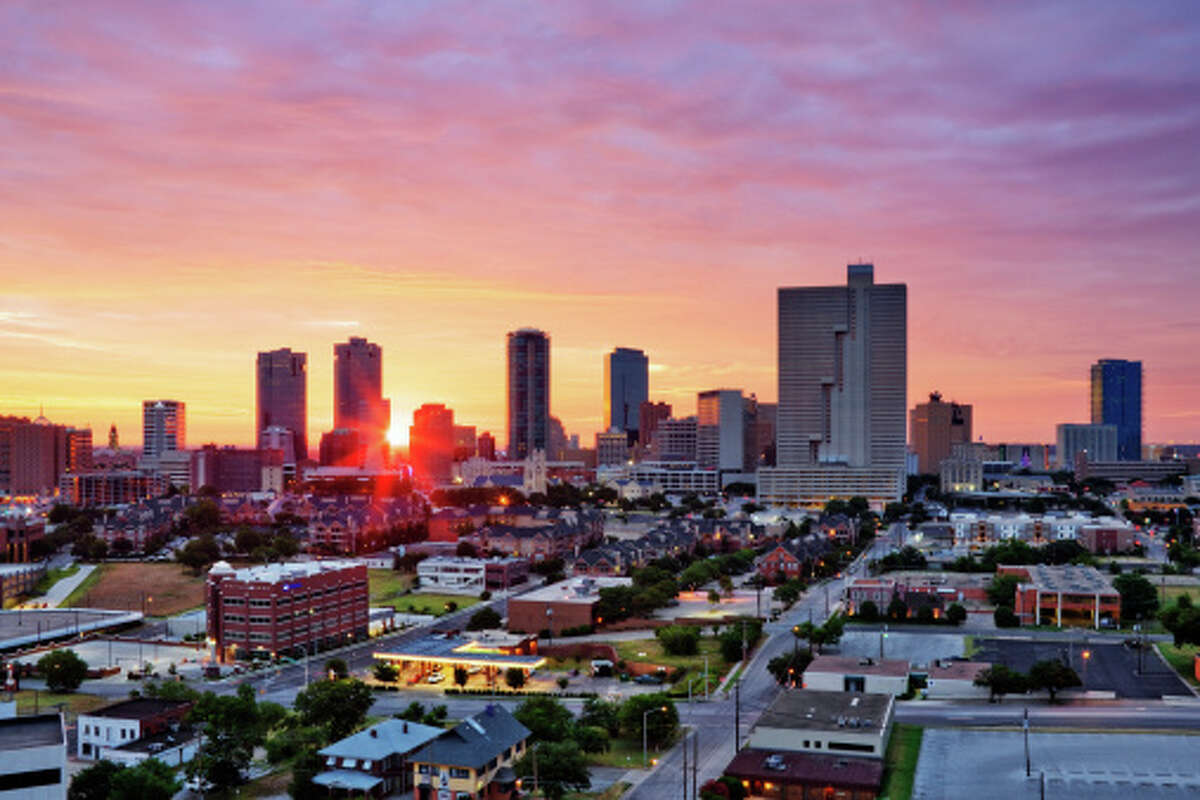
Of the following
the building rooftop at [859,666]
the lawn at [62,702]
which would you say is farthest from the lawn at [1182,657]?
the lawn at [62,702]

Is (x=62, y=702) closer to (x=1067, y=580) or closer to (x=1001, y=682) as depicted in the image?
(x=1001, y=682)

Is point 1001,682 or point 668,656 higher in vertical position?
point 1001,682

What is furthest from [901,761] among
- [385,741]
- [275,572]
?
[275,572]

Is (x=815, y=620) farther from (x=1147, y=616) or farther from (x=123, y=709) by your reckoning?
(x=123, y=709)

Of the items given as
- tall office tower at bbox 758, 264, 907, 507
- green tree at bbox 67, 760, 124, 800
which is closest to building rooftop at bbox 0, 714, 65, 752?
green tree at bbox 67, 760, 124, 800

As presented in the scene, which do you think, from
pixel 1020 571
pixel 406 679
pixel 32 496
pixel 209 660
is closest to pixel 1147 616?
pixel 1020 571

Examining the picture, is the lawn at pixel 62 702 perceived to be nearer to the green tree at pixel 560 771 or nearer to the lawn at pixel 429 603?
the green tree at pixel 560 771
